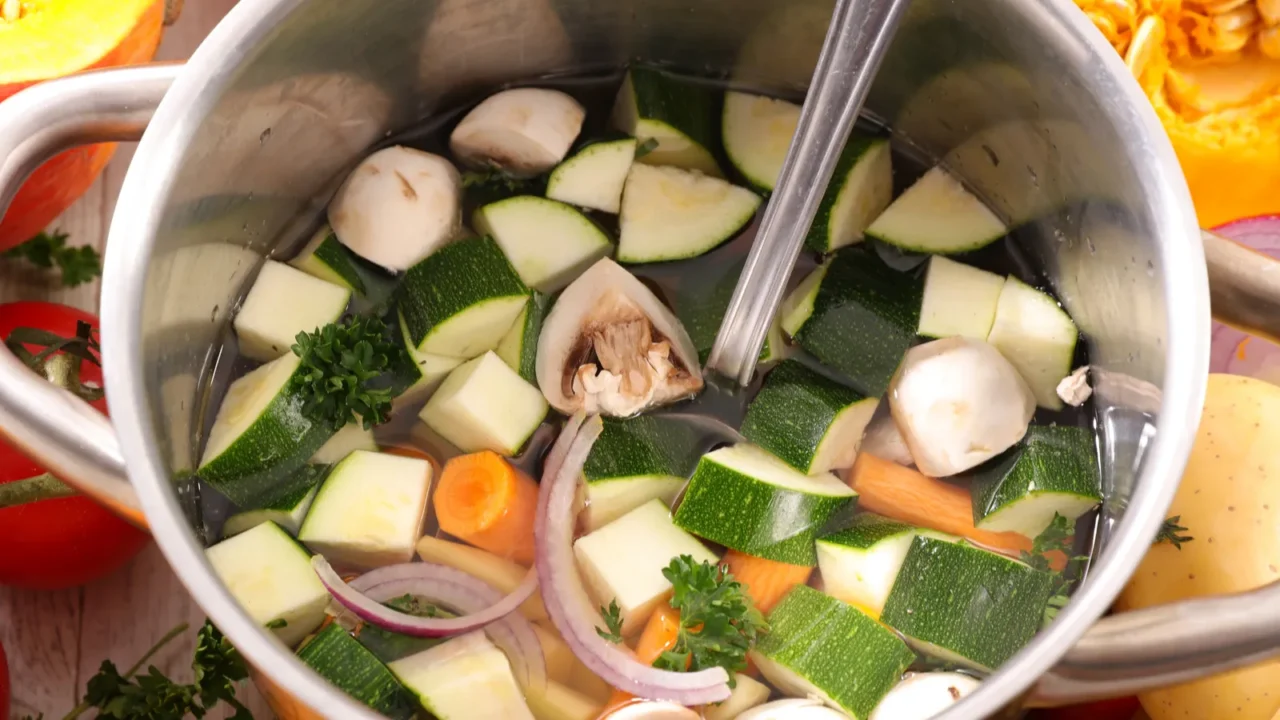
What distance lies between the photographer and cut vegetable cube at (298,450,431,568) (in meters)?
0.97

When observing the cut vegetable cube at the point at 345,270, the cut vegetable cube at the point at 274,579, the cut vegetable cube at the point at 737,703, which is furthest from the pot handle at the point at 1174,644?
the cut vegetable cube at the point at 345,270

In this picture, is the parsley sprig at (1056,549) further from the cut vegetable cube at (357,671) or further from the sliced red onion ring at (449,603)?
the cut vegetable cube at (357,671)

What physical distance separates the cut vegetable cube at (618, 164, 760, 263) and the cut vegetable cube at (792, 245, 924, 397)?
0.38ft

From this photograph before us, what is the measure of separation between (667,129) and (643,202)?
0.09 m

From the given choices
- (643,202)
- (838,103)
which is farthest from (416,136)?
(838,103)

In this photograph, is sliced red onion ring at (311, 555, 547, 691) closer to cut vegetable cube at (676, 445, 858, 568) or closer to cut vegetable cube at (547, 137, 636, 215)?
cut vegetable cube at (676, 445, 858, 568)

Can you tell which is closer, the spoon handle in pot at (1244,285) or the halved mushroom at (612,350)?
the spoon handle in pot at (1244,285)

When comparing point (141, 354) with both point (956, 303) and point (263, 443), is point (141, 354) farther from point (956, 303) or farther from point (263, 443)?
point (956, 303)

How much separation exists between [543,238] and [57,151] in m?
0.44

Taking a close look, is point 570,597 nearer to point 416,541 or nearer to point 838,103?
point 416,541

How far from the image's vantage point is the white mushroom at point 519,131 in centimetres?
111

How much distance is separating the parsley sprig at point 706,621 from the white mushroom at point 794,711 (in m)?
0.03

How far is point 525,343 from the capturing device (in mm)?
1058

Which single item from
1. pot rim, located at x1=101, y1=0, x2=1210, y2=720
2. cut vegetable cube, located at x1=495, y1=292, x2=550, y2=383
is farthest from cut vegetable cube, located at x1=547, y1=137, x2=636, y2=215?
pot rim, located at x1=101, y1=0, x2=1210, y2=720
